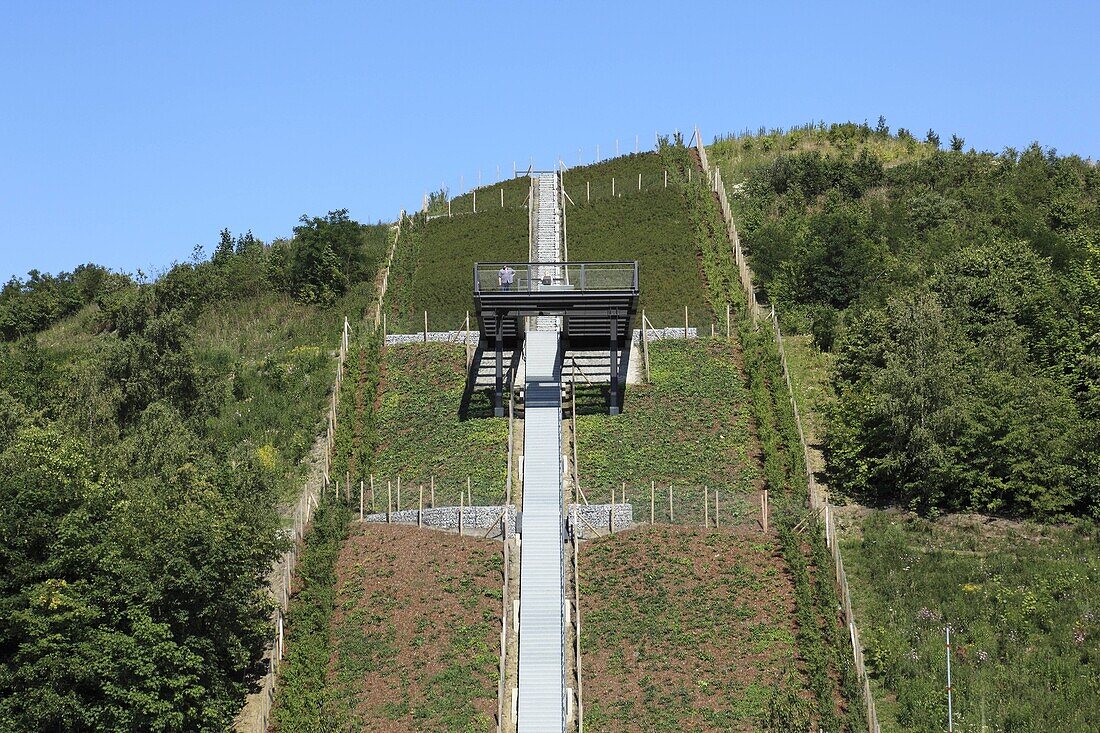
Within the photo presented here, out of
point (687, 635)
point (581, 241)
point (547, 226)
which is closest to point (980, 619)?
point (687, 635)

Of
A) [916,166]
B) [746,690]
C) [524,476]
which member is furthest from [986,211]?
[746,690]

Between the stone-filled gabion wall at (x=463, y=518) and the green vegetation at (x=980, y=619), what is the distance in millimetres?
10696

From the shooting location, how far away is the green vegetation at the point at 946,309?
173ft

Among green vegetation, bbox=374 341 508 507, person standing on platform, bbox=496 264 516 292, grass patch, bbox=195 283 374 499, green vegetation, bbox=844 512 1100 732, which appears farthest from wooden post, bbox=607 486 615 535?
grass patch, bbox=195 283 374 499

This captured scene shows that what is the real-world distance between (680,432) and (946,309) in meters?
11.7

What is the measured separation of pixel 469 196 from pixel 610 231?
10.3 meters

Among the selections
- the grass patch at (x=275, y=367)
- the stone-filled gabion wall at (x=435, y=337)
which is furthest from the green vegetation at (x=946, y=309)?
the grass patch at (x=275, y=367)

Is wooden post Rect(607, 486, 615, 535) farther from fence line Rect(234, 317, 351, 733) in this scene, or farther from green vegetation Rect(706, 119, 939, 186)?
green vegetation Rect(706, 119, 939, 186)

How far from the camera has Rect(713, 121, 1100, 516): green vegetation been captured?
52.8 m

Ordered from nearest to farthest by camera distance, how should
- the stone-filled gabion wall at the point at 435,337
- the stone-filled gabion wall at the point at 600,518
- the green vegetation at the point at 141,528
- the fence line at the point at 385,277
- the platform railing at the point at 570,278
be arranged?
the green vegetation at the point at 141,528 → the stone-filled gabion wall at the point at 600,518 → the platform railing at the point at 570,278 → the stone-filled gabion wall at the point at 435,337 → the fence line at the point at 385,277

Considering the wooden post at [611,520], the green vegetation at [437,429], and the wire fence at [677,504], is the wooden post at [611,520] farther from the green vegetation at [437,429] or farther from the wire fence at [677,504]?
the green vegetation at [437,429]

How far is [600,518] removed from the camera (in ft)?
170

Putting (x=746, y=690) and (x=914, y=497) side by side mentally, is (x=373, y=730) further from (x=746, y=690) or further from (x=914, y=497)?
(x=914, y=497)

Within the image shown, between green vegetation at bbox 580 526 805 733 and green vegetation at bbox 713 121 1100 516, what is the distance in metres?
7.28
